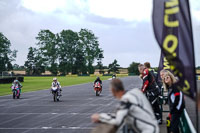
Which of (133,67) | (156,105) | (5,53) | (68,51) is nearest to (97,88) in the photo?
(156,105)

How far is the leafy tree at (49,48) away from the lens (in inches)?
4397

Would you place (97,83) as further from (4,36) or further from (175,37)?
(4,36)

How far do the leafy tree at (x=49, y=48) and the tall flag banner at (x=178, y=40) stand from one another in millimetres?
108295

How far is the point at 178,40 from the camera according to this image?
13.7 feet

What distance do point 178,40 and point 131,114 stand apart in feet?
4.18

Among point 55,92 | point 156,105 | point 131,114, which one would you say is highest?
point 131,114

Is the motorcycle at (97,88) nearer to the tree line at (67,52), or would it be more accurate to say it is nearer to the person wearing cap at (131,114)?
the person wearing cap at (131,114)

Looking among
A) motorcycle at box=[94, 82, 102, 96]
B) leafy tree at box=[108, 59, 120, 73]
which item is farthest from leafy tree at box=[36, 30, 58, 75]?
motorcycle at box=[94, 82, 102, 96]

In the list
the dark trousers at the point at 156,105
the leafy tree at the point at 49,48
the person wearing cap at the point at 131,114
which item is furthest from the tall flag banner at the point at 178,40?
the leafy tree at the point at 49,48

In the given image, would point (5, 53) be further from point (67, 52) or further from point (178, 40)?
point (178, 40)

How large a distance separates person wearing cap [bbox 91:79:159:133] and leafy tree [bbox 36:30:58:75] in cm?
10886

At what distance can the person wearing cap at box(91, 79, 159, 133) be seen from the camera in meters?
3.47

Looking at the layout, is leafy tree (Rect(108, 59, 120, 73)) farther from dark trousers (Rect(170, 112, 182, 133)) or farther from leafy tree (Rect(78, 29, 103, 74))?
dark trousers (Rect(170, 112, 182, 133))

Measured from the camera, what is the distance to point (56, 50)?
11519 cm
